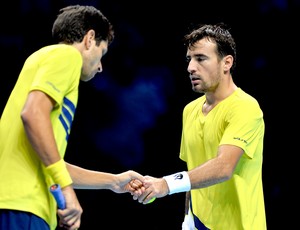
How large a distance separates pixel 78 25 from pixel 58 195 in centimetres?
63

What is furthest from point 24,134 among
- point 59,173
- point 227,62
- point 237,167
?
point 227,62

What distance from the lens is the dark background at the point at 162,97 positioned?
4215mm

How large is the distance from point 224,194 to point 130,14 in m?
1.88

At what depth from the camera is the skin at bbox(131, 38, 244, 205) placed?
105 inches

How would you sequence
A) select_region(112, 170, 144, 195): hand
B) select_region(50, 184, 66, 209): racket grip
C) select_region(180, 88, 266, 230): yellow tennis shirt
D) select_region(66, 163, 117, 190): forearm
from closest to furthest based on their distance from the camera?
select_region(50, 184, 66, 209): racket grip
select_region(66, 163, 117, 190): forearm
select_region(112, 170, 144, 195): hand
select_region(180, 88, 266, 230): yellow tennis shirt

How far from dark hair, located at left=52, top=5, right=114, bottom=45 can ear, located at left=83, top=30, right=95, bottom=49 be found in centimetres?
1

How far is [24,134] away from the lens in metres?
1.85

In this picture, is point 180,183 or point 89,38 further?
point 180,183

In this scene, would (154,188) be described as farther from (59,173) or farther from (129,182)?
(59,173)

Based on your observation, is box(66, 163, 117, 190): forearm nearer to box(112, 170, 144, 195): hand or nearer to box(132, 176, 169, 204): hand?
box(112, 170, 144, 195): hand

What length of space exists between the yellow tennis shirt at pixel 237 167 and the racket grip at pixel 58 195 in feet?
3.62

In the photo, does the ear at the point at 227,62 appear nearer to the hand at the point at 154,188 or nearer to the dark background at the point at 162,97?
the hand at the point at 154,188

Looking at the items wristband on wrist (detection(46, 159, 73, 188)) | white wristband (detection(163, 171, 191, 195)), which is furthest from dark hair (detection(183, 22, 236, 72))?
wristband on wrist (detection(46, 159, 73, 188))

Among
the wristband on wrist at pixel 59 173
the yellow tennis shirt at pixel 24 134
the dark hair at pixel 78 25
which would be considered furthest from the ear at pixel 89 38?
the wristband on wrist at pixel 59 173
